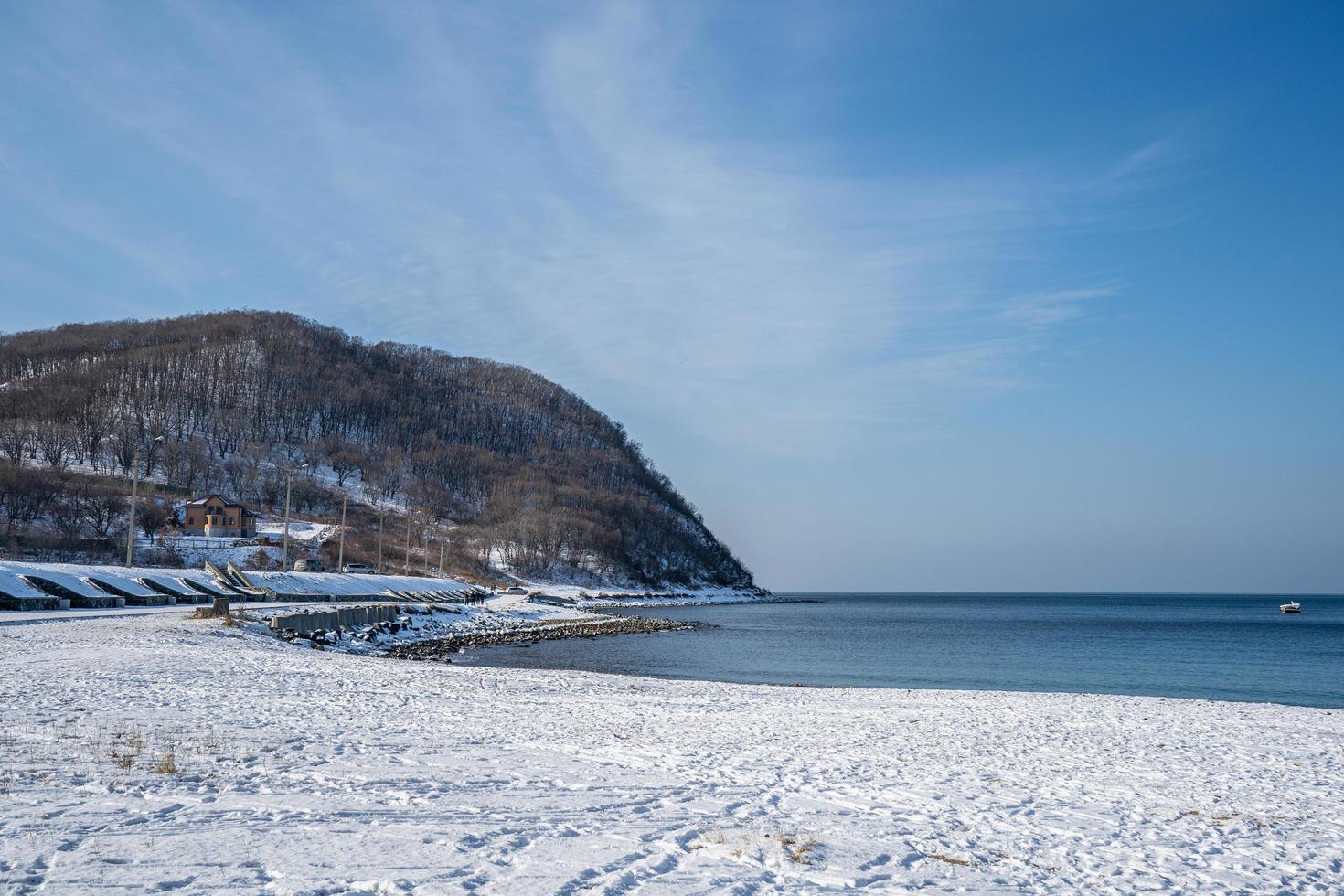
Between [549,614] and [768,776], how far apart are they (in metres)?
71.6

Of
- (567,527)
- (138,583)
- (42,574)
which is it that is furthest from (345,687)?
(567,527)

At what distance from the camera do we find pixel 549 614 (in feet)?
266

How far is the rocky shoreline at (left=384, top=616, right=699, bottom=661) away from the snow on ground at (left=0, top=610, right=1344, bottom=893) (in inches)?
786

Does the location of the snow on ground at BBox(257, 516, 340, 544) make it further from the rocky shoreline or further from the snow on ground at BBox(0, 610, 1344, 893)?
the snow on ground at BBox(0, 610, 1344, 893)

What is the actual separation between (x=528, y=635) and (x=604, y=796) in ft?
151

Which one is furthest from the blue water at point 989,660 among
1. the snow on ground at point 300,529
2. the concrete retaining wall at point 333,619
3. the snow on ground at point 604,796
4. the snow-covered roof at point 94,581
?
the snow on ground at point 300,529

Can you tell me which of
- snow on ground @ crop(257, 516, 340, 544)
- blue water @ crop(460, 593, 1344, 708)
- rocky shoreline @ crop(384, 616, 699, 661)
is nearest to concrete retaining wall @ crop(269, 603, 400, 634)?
rocky shoreline @ crop(384, 616, 699, 661)

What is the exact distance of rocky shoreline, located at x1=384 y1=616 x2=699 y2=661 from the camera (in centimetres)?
3850

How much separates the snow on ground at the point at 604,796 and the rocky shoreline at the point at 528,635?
19965 millimetres

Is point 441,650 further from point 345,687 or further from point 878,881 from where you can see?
point 878,881

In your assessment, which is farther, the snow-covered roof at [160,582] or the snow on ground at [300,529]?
the snow on ground at [300,529]

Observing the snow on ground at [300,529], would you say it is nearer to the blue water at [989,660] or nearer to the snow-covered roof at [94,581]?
the snow-covered roof at [94,581]

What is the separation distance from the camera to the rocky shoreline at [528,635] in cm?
3850

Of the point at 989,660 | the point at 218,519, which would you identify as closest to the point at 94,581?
the point at 989,660
